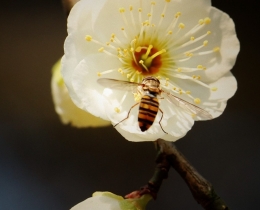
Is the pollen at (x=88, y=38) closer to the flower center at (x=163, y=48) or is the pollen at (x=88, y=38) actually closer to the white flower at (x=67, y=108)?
the flower center at (x=163, y=48)

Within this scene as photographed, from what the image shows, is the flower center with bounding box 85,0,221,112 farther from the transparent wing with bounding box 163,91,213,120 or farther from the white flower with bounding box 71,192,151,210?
the white flower with bounding box 71,192,151,210

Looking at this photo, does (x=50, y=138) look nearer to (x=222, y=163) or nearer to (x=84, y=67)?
(x=222, y=163)

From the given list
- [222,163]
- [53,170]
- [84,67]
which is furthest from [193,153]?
[84,67]

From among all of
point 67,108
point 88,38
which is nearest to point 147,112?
point 88,38

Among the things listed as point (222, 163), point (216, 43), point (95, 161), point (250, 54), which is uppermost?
point (216, 43)

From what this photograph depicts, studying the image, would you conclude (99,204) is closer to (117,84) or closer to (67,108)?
(117,84)

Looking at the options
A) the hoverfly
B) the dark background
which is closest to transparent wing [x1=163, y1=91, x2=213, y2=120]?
the hoverfly

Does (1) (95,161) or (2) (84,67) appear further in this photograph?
(1) (95,161)
